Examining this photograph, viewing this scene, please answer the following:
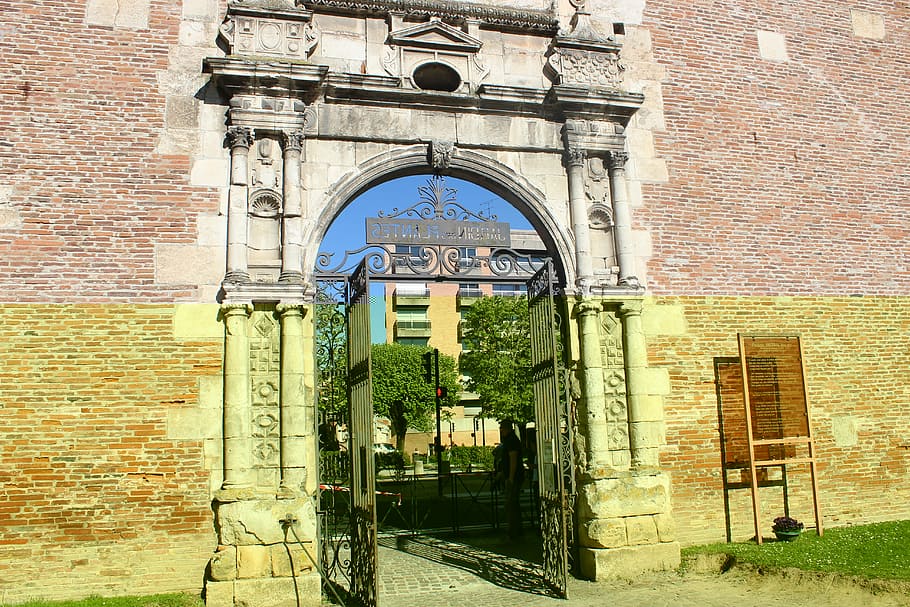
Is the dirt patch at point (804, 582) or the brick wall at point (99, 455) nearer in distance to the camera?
the dirt patch at point (804, 582)

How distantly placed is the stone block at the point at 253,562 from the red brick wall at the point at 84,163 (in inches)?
102

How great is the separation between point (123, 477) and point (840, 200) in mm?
9466

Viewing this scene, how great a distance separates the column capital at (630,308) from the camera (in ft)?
26.5

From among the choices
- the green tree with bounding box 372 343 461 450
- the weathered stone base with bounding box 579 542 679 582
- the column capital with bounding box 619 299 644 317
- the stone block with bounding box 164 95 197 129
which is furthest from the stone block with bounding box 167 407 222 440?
the green tree with bounding box 372 343 461 450

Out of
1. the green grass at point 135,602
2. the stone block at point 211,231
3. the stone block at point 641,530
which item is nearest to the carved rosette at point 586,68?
the stone block at point 211,231

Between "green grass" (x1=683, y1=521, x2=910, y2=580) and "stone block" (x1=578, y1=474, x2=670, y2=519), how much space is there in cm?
79

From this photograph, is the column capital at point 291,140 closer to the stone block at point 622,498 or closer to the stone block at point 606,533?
the stone block at point 622,498

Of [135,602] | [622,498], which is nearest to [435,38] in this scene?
[622,498]

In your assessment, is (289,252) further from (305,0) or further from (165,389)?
(305,0)

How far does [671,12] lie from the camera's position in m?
9.43

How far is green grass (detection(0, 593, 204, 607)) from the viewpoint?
6309 millimetres

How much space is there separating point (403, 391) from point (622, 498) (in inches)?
904

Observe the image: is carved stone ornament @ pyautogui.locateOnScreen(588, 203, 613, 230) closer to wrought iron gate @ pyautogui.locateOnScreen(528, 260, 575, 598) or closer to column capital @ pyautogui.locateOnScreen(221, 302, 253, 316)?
wrought iron gate @ pyautogui.locateOnScreen(528, 260, 575, 598)

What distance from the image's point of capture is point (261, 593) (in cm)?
653
